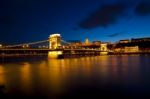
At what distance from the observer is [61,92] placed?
43.8 feet

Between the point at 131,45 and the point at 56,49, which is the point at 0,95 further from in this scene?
the point at 131,45

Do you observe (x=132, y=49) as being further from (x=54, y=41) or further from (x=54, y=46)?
(x=54, y=46)

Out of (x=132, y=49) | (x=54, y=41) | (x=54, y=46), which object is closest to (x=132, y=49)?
(x=132, y=49)

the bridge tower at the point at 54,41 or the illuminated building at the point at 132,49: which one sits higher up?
the bridge tower at the point at 54,41

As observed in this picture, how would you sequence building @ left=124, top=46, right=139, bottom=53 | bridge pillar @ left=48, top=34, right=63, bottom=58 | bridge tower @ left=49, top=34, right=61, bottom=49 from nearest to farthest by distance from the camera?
bridge pillar @ left=48, top=34, right=63, bottom=58 < bridge tower @ left=49, top=34, right=61, bottom=49 < building @ left=124, top=46, right=139, bottom=53

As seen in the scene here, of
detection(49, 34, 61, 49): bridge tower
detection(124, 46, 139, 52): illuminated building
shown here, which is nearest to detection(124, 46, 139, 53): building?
detection(124, 46, 139, 52): illuminated building

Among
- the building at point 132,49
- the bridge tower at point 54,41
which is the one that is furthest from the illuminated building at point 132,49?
the bridge tower at point 54,41

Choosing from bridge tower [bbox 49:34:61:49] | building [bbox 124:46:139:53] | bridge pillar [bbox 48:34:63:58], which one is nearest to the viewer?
bridge pillar [bbox 48:34:63:58]

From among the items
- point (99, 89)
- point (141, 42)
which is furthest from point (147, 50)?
point (99, 89)

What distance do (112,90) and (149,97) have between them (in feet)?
7.93

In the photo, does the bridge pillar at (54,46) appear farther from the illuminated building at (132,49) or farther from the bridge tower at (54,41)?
the illuminated building at (132,49)

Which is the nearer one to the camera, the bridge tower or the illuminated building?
the bridge tower

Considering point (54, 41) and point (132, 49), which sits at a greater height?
point (54, 41)

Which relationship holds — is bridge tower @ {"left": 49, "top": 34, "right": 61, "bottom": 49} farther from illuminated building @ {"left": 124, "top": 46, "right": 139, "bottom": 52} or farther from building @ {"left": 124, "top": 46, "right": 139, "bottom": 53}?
illuminated building @ {"left": 124, "top": 46, "right": 139, "bottom": 52}
